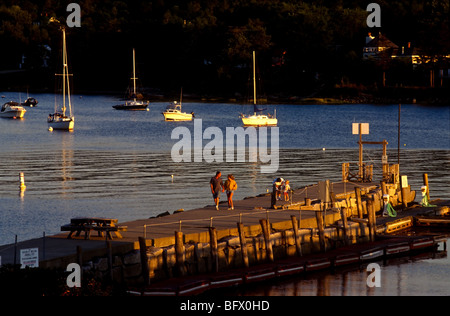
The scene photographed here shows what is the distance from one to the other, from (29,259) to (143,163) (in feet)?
163

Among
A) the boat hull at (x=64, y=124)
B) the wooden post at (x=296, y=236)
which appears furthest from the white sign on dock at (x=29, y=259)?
the boat hull at (x=64, y=124)

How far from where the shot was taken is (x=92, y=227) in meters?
32.2

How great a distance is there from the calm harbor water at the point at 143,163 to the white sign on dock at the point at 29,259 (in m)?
14.3

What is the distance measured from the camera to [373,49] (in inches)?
7229

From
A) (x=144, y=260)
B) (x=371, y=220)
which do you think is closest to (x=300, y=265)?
(x=144, y=260)

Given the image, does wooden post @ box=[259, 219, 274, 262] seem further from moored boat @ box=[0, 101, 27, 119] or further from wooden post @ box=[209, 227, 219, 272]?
moored boat @ box=[0, 101, 27, 119]

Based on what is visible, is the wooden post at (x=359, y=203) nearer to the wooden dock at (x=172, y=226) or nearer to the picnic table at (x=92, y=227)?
the wooden dock at (x=172, y=226)

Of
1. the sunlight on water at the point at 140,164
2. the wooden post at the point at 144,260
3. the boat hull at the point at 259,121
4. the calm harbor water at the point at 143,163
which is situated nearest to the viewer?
the wooden post at the point at 144,260

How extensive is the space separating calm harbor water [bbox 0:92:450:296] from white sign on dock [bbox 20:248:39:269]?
46.8ft

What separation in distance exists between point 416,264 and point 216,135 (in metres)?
75.2

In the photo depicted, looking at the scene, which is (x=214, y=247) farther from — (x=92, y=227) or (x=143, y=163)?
(x=143, y=163)

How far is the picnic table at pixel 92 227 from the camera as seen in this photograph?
3200 centimetres

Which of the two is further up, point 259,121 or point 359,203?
point 359,203

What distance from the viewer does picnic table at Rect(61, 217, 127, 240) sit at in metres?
32.0
